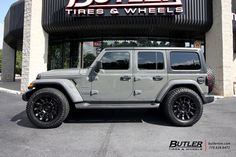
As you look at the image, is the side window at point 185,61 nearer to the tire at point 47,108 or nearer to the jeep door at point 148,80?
the jeep door at point 148,80

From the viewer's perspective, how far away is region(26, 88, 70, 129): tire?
4.89 meters

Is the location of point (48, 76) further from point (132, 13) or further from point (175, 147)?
point (132, 13)

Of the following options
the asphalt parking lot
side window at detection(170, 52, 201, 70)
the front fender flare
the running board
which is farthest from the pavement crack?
side window at detection(170, 52, 201, 70)

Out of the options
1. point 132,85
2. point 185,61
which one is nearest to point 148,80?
point 132,85

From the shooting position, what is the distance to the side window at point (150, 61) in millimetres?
5262

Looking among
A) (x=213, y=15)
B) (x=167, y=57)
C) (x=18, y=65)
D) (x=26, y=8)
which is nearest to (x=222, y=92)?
(x=213, y=15)

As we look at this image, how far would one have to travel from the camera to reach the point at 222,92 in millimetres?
10633

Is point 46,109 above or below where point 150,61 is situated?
below

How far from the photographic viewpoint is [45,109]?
498 centimetres

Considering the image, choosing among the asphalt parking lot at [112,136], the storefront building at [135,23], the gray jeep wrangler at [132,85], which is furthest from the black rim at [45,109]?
the storefront building at [135,23]

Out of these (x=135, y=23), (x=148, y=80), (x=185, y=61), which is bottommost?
(x=148, y=80)

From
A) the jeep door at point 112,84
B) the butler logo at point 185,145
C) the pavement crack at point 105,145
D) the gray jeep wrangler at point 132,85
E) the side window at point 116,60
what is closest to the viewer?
the pavement crack at point 105,145

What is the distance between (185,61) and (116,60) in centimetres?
182

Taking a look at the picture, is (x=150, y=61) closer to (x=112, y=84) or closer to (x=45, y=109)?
(x=112, y=84)
